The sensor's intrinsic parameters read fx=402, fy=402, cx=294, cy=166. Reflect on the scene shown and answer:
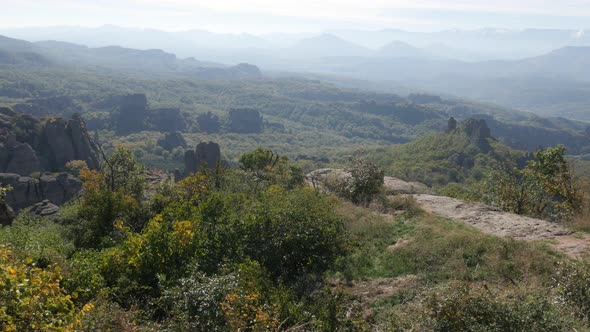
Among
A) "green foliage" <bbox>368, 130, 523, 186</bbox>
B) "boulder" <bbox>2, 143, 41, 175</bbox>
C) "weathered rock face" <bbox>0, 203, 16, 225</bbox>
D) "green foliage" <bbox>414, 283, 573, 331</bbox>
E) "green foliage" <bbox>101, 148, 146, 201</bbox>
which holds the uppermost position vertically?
"green foliage" <bbox>414, 283, 573, 331</bbox>

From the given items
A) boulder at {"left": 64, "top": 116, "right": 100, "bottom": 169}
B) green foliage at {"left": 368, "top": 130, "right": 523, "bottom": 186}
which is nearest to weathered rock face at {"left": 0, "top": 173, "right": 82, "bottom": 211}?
boulder at {"left": 64, "top": 116, "right": 100, "bottom": 169}

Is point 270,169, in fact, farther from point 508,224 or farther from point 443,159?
point 443,159

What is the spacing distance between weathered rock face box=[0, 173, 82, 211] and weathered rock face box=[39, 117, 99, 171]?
21.1 m

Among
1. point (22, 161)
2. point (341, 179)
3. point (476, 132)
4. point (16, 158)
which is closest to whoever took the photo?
point (341, 179)

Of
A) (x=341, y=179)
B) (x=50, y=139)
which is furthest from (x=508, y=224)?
(x=50, y=139)

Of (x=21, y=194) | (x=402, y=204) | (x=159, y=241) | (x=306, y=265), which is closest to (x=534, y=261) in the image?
(x=306, y=265)

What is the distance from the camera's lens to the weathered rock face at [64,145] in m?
77.6

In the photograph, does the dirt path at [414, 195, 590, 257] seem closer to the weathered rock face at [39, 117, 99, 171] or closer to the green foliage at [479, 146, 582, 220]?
the green foliage at [479, 146, 582, 220]

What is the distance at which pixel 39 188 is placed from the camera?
55.3 meters

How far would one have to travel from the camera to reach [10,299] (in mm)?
6715

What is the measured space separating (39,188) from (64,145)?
88.3ft

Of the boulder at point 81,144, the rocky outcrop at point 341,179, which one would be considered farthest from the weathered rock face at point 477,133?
the boulder at point 81,144

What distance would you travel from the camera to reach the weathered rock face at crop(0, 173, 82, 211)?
52.6 m

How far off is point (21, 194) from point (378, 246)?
53347 millimetres
